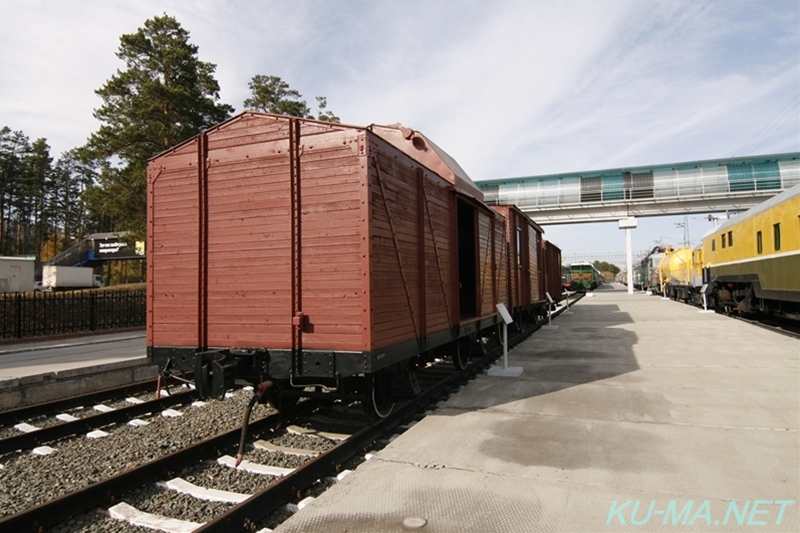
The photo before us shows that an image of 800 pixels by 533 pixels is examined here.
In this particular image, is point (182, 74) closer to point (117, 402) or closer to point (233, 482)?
point (117, 402)

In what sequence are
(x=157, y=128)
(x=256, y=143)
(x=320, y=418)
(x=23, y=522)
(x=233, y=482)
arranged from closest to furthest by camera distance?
1. (x=23, y=522)
2. (x=233, y=482)
3. (x=256, y=143)
4. (x=320, y=418)
5. (x=157, y=128)

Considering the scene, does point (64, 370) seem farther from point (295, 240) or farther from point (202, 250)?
point (295, 240)

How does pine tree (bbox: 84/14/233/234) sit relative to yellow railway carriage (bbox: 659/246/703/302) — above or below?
above

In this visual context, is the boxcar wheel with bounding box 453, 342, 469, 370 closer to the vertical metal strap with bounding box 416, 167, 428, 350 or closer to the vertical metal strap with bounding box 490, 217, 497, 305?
the vertical metal strap with bounding box 490, 217, 497, 305

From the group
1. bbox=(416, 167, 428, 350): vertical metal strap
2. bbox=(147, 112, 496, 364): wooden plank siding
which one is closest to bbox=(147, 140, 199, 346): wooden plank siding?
bbox=(147, 112, 496, 364): wooden plank siding

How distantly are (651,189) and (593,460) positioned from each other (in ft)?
123

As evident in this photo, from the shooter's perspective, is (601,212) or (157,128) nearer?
(157,128)

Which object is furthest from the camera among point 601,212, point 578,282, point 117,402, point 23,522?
point 578,282

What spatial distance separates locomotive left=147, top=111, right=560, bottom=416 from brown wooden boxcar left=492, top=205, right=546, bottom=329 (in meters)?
6.09

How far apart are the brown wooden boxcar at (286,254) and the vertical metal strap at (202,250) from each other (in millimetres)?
11

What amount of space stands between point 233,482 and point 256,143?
3.44m

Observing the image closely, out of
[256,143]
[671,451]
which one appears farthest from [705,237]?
[256,143]

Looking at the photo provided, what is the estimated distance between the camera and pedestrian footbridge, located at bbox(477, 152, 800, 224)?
3403cm

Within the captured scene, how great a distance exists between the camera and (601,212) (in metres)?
37.8
